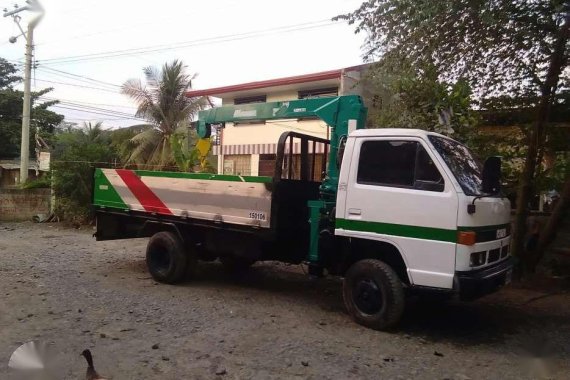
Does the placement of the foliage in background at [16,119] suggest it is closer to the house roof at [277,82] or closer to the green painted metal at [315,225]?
the house roof at [277,82]

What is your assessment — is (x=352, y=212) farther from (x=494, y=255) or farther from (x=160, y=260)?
(x=160, y=260)

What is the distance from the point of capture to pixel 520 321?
20.6 feet

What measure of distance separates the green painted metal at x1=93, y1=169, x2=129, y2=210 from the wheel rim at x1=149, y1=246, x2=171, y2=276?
2.97 ft

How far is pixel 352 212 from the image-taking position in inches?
228

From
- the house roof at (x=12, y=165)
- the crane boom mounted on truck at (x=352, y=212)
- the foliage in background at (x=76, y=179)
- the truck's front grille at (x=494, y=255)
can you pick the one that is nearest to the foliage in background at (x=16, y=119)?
the house roof at (x=12, y=165)

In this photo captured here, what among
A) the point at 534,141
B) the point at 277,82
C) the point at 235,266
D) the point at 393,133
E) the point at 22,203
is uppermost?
the point at 277,82

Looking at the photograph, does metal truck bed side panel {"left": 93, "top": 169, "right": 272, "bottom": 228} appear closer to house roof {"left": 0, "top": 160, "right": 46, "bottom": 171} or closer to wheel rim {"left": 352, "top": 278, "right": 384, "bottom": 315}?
wheel rim {"left": 352, "top": 278, "right": 384, "bottom": 315}

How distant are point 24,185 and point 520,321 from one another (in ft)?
54.5

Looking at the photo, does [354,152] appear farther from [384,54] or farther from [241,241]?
[384,54]

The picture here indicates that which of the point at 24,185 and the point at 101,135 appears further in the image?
the point at 101,135

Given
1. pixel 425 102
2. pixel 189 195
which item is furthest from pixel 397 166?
pixel 425 102

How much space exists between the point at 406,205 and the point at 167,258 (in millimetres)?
4013

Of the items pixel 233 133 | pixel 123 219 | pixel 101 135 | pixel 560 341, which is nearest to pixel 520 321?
pixel 560 341

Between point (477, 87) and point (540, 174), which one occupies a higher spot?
point (477, 87)
